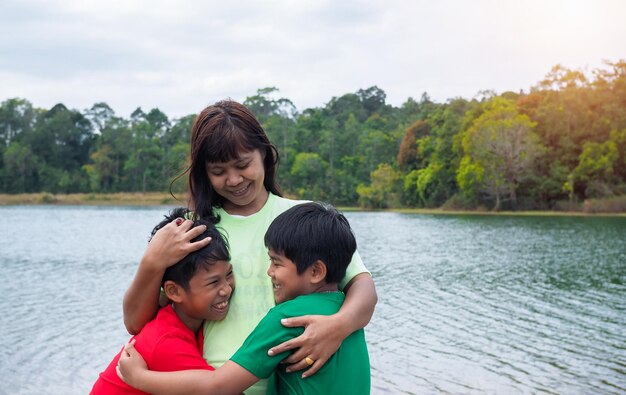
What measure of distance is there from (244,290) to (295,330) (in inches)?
16.5

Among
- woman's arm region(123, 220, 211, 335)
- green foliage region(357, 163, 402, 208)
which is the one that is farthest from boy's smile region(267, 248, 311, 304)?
green foliage region(357, 163, 402, 208)

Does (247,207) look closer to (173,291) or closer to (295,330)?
(173,291)

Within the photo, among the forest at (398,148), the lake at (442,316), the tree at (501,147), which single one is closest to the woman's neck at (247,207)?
the lake at (442,316)

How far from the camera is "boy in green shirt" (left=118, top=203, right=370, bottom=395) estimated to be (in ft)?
5.86

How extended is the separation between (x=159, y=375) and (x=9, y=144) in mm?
75243

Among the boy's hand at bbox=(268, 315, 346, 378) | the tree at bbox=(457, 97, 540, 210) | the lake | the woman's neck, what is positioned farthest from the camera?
the tree at bbox=(457, 97, 540, 210)

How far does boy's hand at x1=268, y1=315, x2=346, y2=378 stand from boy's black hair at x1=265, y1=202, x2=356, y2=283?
179 mm

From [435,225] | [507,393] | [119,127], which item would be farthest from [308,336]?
[119,127]

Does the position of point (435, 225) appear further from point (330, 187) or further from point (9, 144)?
point (9, 144)

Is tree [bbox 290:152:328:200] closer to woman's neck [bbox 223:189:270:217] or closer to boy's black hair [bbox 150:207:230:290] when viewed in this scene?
woman's neck [bbox 223:189:270:217]

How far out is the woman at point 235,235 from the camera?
6.59ft

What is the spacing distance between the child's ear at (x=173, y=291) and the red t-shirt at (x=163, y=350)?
0.05 metres

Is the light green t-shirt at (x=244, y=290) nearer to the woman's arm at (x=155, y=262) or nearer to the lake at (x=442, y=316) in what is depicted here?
the woman's arm at (x=155, y=262)

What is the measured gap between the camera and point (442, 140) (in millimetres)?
46594
